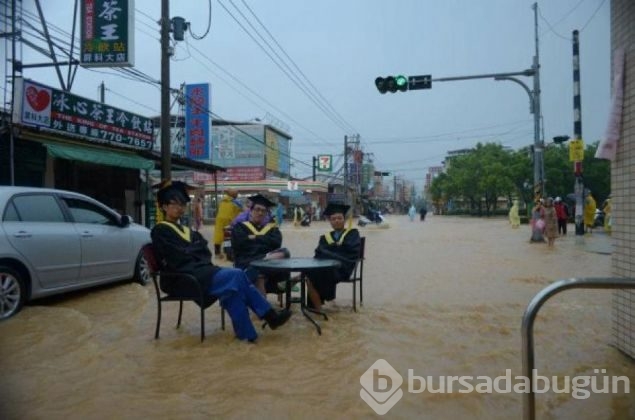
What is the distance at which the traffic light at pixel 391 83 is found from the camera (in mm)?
14695

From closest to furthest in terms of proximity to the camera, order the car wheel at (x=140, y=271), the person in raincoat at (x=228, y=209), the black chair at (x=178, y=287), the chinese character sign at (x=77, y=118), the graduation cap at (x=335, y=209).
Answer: the black chair at (x=178, y=287), the graduation cap at (x=335, y=209), the car wheel at (x=140, y=271), the chinese character sign at (x=77, y=118), the person in raincoat at (x=228, y=209)

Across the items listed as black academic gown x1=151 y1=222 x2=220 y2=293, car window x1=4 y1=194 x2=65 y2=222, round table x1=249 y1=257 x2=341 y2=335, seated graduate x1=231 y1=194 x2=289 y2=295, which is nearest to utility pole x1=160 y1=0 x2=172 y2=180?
car window x1=4 y1=194 x2=65 y2=222

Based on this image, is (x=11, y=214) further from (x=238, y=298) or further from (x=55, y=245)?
(x=238, y=298)

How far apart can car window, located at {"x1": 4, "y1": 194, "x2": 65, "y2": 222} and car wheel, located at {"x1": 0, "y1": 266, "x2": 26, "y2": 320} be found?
24.6 inches

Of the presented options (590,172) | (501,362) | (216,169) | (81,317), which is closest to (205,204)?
(216,169)

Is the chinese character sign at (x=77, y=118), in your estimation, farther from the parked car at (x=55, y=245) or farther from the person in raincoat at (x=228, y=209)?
the parked car at (x=55, y=245)

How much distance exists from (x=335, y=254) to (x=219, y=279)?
5.56ft

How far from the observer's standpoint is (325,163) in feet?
183

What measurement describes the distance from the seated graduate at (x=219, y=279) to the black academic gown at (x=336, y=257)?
102 centimetres

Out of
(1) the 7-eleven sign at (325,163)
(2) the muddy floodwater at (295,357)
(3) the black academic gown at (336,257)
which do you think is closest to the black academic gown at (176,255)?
(2) the muddy floodwater at (295,357)

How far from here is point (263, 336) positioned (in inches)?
200

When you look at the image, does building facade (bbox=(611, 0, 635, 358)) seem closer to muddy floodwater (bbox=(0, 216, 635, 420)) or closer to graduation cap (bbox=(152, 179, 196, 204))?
muddy floodwater (bbox=(0, 216, 635, 420))

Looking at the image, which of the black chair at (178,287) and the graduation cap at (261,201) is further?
the graduation cap at (261,201)

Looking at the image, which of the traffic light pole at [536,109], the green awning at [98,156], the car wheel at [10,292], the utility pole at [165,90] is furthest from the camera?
the traffic light pole at [536,109]
